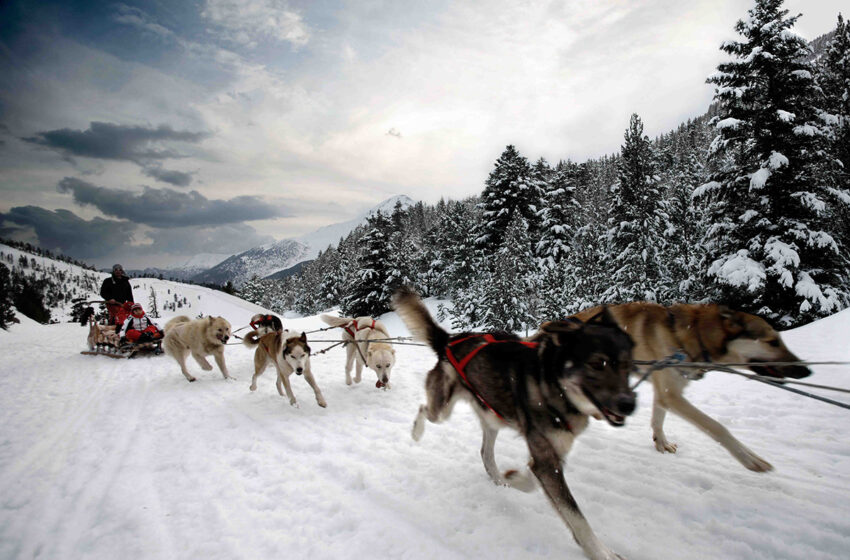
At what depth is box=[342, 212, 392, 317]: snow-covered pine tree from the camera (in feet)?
84.8

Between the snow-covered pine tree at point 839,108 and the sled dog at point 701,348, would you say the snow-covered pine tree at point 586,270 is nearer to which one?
the snow-covered pine tree at point 839,108

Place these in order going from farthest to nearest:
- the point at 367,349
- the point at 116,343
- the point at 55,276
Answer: the point at 55,276, the point at 116,343, the point at 367,349

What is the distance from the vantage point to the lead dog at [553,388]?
2.28 metres

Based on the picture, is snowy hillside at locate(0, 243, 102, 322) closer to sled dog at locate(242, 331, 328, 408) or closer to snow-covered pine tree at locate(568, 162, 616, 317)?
sled dog at locate(242, 331, 328, 408)

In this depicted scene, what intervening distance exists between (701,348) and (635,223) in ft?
67.9

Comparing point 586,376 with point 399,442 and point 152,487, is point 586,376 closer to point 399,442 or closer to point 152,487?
point 399,442

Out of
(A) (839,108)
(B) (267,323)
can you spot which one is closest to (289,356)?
(B) (267,323)

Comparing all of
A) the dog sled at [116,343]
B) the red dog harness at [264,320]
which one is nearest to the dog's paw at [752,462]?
the red dog harness at [264,320]

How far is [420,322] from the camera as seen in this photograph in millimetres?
3621

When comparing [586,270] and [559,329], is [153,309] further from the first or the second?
[559,329]

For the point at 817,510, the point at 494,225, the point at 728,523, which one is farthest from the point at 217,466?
the point at 494,225

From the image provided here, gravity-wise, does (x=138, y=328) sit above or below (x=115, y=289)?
below

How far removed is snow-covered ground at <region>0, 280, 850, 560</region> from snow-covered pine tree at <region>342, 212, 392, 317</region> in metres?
20.0

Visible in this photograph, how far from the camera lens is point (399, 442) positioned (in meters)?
4.36
